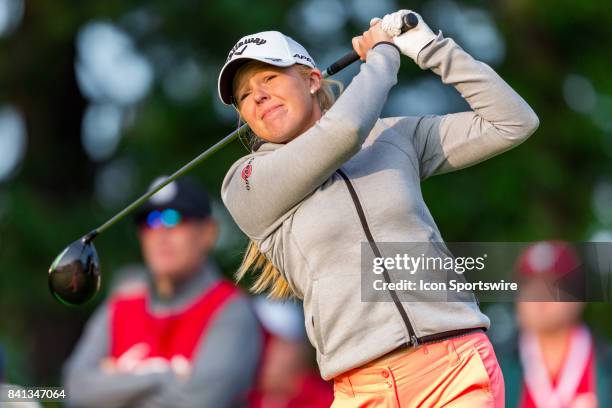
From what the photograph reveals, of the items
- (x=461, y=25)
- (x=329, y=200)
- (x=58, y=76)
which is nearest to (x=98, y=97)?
(x=58, y=76)

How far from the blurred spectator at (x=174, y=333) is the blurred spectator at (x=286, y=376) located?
0.07 m

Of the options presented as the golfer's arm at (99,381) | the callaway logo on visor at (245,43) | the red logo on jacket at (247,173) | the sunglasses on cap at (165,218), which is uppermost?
the callaway logo on visor at (245,43)

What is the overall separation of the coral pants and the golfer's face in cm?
75

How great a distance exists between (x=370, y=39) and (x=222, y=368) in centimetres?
179

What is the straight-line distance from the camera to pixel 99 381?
541cm

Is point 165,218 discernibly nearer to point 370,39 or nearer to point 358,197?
point 370,39

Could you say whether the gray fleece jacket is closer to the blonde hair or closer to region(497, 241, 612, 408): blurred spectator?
the blonde hair

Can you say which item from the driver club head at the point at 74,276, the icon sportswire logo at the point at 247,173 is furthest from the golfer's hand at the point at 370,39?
the driver club head at the point at 74,276

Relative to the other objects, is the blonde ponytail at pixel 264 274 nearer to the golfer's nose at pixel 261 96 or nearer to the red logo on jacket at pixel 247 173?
the red logo on jacket at pixel 247 173

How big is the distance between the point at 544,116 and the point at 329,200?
9.04m

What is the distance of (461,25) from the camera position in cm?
1214

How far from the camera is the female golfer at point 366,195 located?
351cm
